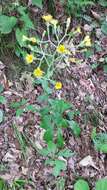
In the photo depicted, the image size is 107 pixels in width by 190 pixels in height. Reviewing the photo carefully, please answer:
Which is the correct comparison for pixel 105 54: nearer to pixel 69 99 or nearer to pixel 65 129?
pixel 69 99

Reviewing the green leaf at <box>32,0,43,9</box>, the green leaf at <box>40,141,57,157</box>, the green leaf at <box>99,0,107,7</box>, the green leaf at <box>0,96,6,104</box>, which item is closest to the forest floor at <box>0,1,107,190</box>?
the green leaf at <box>0,96,6,104</box>

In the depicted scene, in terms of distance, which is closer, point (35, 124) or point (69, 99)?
point (35, 124)

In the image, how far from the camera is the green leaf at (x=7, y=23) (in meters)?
3.53

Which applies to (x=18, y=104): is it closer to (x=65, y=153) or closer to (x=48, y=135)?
(x=48, y=135)

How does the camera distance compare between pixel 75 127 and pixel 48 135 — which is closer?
pixel 48 135

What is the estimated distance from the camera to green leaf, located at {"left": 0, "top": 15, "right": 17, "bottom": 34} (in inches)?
139

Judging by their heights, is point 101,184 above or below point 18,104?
below

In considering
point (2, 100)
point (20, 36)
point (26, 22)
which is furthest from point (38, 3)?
point (2, 100)

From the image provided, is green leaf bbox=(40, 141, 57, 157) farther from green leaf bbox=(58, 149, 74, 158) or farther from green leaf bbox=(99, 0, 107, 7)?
green leaf bbox=(99, 0, 107, 7)

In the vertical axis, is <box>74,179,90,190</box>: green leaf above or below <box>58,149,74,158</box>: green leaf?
below

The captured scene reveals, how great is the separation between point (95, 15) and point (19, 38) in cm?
117

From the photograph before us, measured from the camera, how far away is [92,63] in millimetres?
4090

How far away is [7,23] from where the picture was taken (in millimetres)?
3543

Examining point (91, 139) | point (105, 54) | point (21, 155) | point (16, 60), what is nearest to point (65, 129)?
point (91, 139)
